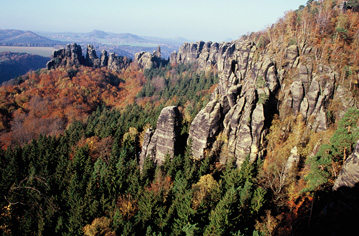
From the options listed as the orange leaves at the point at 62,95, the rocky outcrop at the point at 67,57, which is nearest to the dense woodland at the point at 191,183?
the orange leaves at the point at 62,95

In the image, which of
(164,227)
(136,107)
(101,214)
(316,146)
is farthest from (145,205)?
(136,107)

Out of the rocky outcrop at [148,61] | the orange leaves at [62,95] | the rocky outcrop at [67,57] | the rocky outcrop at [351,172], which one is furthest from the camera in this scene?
the rocky outcrop at [148,61]

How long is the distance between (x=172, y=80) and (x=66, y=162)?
8373cm

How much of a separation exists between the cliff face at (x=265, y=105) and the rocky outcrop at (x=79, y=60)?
379 feet

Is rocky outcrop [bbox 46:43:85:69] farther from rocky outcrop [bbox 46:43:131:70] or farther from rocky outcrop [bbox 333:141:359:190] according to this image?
rocky outcrop [bbox 333:141:359:190]

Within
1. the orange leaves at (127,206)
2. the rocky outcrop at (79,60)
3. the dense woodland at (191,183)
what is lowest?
the orange leaves at (127,206)

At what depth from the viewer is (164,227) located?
2409 centimetres

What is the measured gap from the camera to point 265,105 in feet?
114

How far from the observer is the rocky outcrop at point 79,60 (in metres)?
123

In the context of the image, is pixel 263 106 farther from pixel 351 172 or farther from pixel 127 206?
pixel 127 206

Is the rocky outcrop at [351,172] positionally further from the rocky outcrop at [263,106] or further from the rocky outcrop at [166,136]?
the rocky outcrop at [166,136]

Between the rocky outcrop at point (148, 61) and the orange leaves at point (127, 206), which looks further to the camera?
the rocky outcrop at point (148, 61)

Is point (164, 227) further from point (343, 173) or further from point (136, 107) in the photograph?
point (136, 107)

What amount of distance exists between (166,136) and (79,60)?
117 metres
